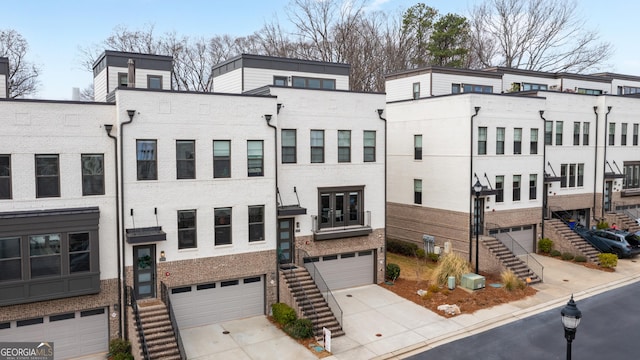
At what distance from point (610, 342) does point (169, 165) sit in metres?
18.6

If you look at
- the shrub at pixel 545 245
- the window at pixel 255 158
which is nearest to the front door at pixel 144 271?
the window at pixel 255 158

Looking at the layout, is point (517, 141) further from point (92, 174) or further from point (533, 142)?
point (92, 174)

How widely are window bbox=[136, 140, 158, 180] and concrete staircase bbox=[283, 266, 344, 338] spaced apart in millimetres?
7304

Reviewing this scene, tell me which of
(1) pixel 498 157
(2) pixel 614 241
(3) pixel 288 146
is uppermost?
(3) pixel 288 146

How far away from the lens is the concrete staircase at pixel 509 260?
2648cm

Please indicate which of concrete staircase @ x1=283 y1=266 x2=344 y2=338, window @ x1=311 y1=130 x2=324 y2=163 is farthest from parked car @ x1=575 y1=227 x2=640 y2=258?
concrete staircase @ x1=283 y1=266 x2=344 y2=338

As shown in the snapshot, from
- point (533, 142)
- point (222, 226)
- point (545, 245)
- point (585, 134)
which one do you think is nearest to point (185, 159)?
point (222, 226)

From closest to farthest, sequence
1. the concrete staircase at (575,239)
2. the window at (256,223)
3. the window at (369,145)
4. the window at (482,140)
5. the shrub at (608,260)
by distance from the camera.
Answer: the window at (256,223) < the window at (369,145) < the shrub at (608,260) < the window at (482,140) < the concrete staircase at (575,239)

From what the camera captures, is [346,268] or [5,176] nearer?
[5,176]

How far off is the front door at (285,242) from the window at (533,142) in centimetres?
1748

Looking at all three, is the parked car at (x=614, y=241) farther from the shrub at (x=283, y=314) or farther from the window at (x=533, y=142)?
the shrub at (x=283, y=314)

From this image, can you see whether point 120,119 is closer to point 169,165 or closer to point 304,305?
point 169,165

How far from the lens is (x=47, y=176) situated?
17859 millimetres

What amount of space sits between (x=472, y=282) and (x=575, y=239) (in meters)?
11.5
